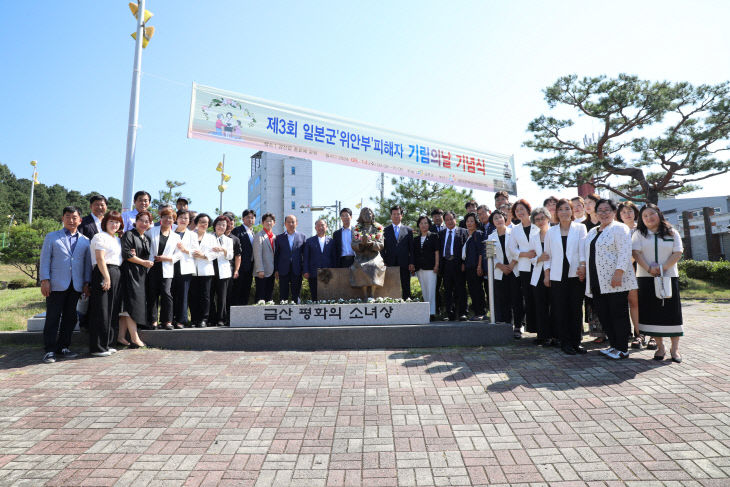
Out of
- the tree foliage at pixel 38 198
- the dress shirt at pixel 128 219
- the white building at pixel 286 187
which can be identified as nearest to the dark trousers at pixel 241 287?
the dress shirt at pixel 128 219

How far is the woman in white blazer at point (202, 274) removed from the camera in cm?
637

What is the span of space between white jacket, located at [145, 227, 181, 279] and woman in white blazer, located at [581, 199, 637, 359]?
5747 mm

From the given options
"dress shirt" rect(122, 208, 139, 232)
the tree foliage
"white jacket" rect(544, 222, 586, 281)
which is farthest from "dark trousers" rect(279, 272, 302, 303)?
the tree foliage

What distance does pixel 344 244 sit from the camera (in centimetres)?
757

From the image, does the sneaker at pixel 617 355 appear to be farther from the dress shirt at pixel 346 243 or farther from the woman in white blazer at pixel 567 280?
the dress shirt at pixel 346 243

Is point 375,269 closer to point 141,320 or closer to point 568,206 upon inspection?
point 568,206

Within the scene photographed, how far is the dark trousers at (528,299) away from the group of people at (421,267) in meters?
0.02

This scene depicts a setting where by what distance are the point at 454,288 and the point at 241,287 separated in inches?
153

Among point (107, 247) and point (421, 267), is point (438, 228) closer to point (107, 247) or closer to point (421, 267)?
point (421, 267)

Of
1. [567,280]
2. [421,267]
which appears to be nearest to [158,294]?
[421,267]

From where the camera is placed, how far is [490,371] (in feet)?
14.7

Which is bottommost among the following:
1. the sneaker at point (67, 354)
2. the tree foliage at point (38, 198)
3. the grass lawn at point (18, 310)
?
the sneaker at point (67, 354)

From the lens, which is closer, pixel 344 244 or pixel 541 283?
pixel 541 283

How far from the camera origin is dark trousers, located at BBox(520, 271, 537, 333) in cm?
580
